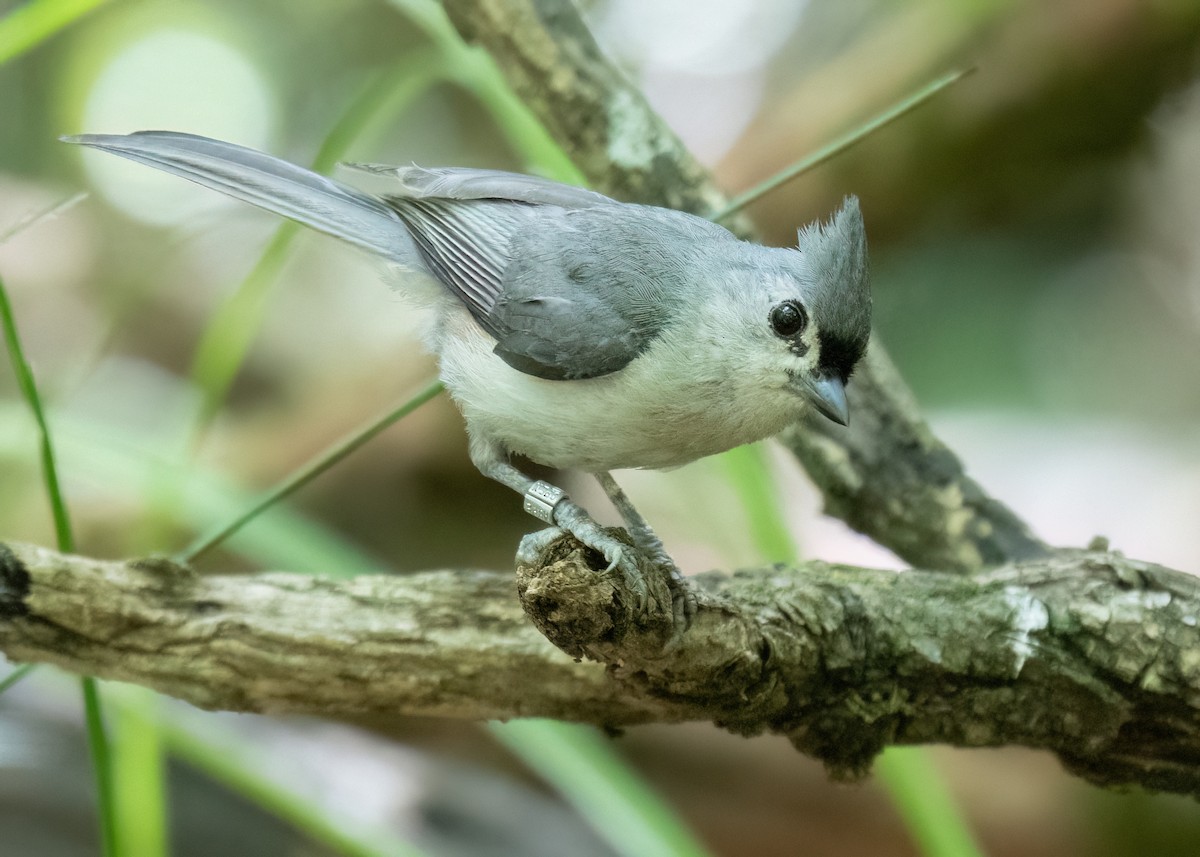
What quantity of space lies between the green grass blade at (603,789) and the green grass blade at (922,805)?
43 cm

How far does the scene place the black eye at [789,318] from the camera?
180 centimetres

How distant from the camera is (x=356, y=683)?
1.78 m

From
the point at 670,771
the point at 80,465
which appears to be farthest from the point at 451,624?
the point at 670,771

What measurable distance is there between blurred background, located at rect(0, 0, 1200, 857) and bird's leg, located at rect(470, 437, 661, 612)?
106 cm

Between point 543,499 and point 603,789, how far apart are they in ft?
2.24

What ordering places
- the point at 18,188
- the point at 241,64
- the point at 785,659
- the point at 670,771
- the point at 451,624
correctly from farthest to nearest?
1. the point at 241,64
2. the point at 18,188
3. the point at 670,771
4. the point at 451,624
5. the point at 785,659

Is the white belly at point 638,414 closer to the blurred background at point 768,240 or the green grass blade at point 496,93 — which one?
the green grass blade at point 496,93

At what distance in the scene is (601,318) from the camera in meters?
1.88

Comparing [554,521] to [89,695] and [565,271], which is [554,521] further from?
[89,695]

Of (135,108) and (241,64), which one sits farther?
(241,64)

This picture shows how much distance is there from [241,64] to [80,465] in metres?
3.01

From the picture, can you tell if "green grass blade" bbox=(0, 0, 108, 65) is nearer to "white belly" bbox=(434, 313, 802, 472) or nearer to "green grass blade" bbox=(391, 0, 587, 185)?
"green grass blade" bbox=(391, 0, 587, 185)

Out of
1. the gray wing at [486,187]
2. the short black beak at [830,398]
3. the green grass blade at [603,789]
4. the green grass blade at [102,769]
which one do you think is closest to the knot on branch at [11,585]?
the green grass blade at [102,769]

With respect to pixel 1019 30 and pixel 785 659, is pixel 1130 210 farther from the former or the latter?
pixel 785 659
